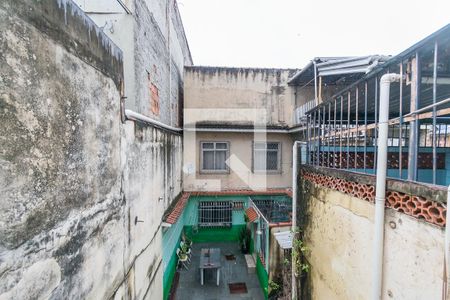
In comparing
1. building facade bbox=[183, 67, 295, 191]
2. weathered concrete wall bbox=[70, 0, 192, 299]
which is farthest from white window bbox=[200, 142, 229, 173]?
weathered concrete wall bbox=[70, 0, 192, 299]

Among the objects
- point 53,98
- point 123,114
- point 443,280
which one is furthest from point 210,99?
point 443,280

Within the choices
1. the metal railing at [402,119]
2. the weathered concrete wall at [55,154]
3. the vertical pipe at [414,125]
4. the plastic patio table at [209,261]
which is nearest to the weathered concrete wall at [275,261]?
the plastic patio table at [209,261]

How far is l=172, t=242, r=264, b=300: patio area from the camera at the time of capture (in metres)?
6.79

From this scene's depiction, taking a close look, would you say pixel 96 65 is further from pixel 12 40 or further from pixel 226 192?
pixel 226 192

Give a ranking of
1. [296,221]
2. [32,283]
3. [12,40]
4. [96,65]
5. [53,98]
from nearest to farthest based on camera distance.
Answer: [12,40] < [32,283] < [53,98] < [96,65] < [296,221]

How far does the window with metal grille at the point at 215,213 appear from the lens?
10.1 metres

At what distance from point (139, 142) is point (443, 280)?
3.99m

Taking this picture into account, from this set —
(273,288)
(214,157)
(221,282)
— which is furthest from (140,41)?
(221,282)

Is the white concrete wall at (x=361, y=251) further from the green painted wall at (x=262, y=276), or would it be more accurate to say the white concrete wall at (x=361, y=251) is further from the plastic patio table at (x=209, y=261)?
the plastic patio table at (x=209, y=261)

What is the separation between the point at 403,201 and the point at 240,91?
8402 mm

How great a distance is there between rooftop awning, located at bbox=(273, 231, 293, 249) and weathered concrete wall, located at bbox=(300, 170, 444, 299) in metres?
1.13

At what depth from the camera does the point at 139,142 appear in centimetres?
409

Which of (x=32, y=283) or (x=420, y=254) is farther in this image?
(x=420, y=254)

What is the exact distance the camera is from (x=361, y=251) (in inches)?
110
